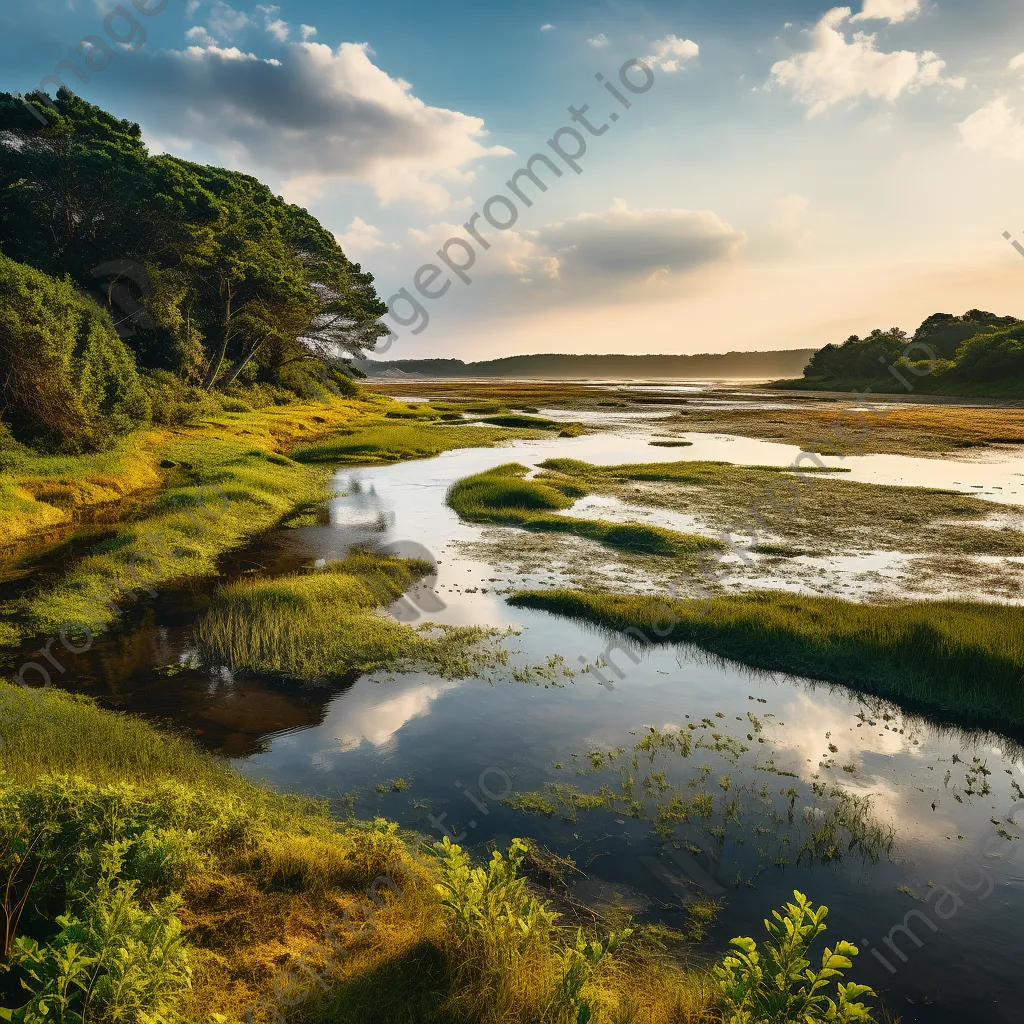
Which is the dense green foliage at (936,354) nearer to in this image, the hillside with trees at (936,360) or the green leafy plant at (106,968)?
the hillside with trees at (936,360)

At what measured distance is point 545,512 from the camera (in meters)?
27.0

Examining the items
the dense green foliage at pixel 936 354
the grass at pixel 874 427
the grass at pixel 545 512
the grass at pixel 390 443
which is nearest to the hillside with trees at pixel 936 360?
the dense green foliage at pixel 936 354

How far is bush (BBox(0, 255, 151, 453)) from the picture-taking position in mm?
23828

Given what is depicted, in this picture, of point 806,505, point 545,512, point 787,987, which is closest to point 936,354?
point 806,505

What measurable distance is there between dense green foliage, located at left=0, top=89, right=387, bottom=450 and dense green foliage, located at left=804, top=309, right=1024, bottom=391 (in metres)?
89.5

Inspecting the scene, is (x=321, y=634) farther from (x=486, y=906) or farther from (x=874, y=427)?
(x=874, y=427)

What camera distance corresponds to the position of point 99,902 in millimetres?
4816

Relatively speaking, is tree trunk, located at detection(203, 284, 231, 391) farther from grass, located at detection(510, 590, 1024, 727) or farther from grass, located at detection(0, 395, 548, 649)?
grass, located at detection(510, 590, 1024, 727)

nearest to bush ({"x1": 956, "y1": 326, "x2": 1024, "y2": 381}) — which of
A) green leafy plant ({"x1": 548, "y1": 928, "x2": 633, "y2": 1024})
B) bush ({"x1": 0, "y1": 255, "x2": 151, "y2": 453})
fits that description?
bush ({"x1": 0, "y1": 255, "x2": 151, "y2": 453})

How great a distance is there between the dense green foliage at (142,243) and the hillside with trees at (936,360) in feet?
296

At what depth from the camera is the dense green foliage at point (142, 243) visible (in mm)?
31719

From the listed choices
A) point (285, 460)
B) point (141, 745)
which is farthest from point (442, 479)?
point (141, 745)

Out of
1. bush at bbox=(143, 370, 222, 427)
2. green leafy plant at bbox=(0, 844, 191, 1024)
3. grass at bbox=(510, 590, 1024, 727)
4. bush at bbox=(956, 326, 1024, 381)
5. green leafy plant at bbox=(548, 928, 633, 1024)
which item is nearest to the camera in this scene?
green leafy plant at bbox=(0, 844, 191, 1024)

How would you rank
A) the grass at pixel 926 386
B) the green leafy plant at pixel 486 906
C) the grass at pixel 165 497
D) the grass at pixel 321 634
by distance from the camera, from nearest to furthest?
the green leafy plant at pixel 486 906 → the grass at pixel 321 634 → the grass at pixel 165 497 → the grass at pixel 926 386
